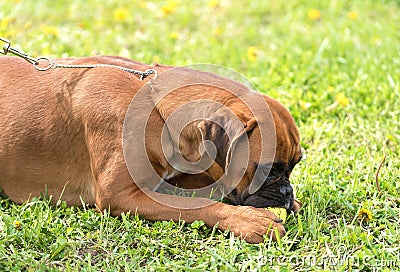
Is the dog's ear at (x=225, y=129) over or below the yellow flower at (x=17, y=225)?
over

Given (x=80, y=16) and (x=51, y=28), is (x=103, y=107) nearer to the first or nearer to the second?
(x=51, y=28)

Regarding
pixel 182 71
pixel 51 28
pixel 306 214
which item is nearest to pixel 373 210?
pixel 306 214

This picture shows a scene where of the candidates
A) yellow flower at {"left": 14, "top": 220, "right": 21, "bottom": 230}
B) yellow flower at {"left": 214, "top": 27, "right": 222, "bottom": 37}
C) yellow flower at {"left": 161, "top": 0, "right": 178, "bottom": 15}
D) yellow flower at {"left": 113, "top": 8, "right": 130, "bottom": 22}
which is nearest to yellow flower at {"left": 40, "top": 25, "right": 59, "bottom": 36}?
yellow flower at {"left": 113, "top": 8, "right": 130, "bottom": 22}

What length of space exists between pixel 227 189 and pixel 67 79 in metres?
1.28

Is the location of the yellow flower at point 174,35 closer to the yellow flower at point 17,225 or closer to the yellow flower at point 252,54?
the yellow flower at point 252,54

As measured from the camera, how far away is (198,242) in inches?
147

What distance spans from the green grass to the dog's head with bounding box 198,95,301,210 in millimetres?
237

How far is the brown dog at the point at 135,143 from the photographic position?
3789 mm

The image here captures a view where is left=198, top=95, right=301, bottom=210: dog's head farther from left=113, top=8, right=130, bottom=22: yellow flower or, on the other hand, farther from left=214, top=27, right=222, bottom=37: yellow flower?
left=113, top=8, right=130, bottom=22: yellow flower

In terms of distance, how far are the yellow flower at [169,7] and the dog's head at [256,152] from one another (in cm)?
402

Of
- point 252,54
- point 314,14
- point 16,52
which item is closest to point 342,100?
point 252,54

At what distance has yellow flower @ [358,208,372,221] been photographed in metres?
3.95

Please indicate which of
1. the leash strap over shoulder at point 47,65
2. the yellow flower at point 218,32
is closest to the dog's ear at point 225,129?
the leash strap over shoulder at point 47,65

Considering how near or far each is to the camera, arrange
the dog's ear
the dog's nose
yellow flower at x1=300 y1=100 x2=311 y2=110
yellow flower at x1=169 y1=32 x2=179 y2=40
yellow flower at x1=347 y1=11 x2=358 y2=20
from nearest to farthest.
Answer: the dog's ear < the dog's nose < yellow flower at x1=300 y1=100 x2=311 y2=110 < yellow flower at x1=169 y1=32 x2=179 y2=40 < yellow flower at x1=347 y1=11 x2=358 y2=20
